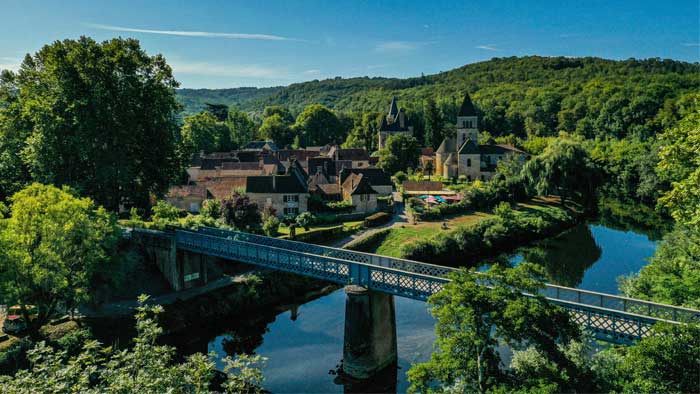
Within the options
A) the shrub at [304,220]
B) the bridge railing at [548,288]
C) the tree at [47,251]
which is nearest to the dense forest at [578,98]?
the shrub at [304,220]

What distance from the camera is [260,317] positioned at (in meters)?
31.2

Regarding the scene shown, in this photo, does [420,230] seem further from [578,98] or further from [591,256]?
[578,98]

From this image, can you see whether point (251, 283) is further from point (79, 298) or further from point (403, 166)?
point (403, 166)

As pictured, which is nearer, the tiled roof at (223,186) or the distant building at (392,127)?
the tiled roof at (223,186)

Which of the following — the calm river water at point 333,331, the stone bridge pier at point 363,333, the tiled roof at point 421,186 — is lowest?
the calm river water at point 333,331

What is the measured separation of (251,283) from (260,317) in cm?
294

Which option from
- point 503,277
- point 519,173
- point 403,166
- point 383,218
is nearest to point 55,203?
point 503,277

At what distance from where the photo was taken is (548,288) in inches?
811

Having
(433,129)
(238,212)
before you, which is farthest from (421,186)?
(433,129)

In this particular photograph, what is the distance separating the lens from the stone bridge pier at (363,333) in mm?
23172

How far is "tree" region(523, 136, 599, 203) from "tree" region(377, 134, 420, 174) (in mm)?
20234

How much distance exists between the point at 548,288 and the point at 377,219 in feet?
99.6

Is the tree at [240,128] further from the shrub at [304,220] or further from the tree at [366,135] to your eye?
the shrub at [304,220]

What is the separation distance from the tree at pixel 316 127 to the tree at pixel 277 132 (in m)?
2.27
